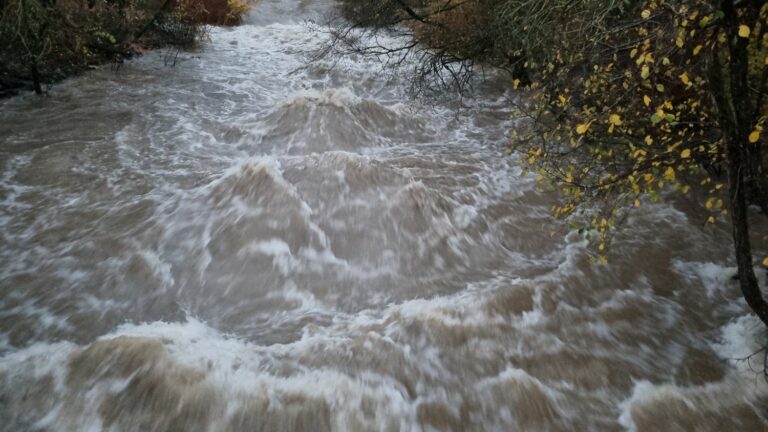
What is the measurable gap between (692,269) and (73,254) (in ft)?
21.9

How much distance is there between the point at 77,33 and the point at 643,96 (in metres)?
10.2

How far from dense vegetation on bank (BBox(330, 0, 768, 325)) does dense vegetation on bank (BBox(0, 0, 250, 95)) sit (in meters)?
5.72

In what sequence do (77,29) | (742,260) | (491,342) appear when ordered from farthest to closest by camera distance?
(77,29) → (491,342) → (742,260)

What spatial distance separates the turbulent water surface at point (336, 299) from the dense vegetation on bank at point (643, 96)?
74 cm

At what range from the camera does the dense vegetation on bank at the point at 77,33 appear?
6.95 meters

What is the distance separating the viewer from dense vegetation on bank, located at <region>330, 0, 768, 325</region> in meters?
2.57

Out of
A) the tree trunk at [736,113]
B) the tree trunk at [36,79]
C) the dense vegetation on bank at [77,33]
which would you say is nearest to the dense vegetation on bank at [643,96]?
the tree trunk at [736,113]

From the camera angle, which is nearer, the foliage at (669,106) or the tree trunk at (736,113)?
the tree trunk at (736,113)

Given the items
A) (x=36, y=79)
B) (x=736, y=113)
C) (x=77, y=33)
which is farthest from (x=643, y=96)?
(x=36, y=79)

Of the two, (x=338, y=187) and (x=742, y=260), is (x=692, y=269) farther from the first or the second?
(x=338, y=187)

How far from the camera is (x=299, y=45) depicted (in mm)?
15766

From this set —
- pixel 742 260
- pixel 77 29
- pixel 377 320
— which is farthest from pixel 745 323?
pixel 77 29

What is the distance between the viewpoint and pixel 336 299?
4500 millimetres

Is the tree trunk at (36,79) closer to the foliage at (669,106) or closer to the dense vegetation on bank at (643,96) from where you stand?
the dense vegetation on bank at (643,96)
